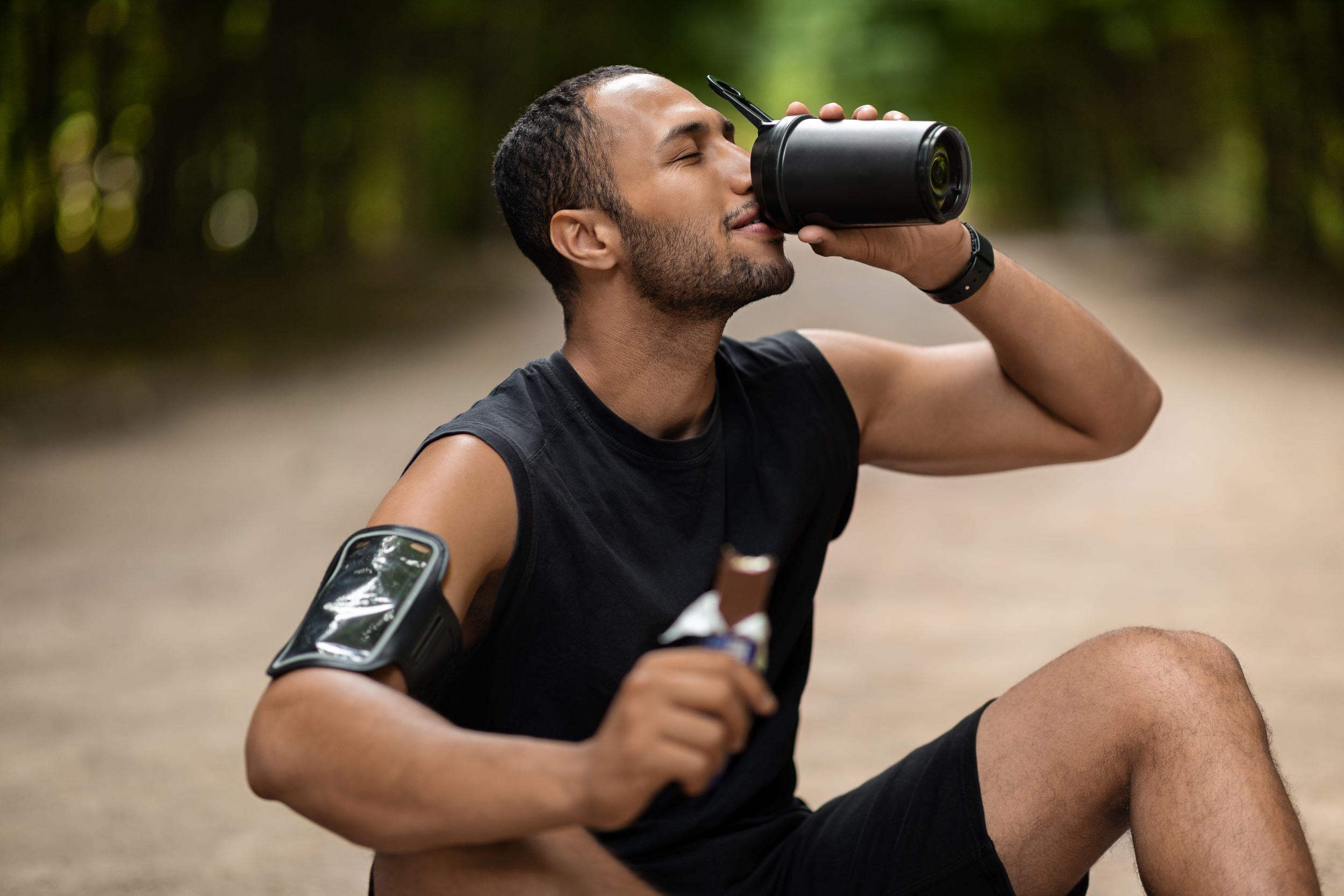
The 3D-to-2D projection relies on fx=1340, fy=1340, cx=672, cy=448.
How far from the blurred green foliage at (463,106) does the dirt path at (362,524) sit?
353 centimetres

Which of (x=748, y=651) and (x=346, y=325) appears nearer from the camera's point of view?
(x=748, y=651)

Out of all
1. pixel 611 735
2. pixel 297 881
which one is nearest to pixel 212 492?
pixel 297 881

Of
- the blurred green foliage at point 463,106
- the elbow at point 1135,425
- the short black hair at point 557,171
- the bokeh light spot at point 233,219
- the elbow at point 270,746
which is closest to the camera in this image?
the elbow at point 270,746

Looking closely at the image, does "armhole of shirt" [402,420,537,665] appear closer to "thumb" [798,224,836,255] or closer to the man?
the man

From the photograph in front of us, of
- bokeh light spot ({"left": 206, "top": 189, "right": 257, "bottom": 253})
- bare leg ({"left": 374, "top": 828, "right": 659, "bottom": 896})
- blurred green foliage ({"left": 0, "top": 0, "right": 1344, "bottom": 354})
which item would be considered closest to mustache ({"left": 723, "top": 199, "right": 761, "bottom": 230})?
bare leg ({"left": 374, "top": 828, "right": 659, "bottom": 896})

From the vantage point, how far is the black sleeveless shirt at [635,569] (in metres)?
1.60

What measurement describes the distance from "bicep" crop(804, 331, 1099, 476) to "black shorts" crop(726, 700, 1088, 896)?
54 cm

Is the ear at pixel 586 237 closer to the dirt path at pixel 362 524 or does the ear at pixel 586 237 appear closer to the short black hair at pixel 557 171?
the short black hair at pixel 557 171

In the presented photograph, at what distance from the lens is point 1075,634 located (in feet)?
13.3

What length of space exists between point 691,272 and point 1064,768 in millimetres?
772

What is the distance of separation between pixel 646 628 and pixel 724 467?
0.29m

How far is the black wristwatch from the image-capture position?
1.91 meters

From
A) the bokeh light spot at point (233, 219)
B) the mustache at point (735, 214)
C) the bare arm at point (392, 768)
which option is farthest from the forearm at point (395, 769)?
the bokeh light spot at point (233, 219)

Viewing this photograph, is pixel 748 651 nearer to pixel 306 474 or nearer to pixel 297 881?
pixel 297 881
